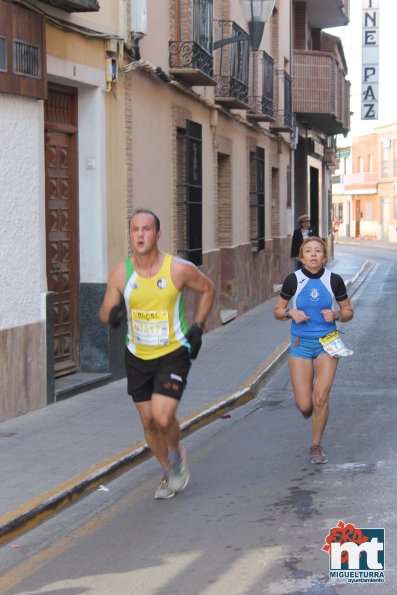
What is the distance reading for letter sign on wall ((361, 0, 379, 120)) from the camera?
37.2 metres

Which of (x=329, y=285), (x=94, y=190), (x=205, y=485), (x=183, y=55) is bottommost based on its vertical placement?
(x=205, y=485)

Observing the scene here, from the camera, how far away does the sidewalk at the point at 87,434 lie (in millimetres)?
7234

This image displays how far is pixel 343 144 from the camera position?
9175 centimetres

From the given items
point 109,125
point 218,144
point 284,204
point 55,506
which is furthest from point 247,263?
point 55,506

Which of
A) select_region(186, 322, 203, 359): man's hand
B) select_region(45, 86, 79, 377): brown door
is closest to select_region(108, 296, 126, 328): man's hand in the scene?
select_region(186, 322, 203, 359): man's hand

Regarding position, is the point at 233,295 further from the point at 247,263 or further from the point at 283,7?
the point at 283,7

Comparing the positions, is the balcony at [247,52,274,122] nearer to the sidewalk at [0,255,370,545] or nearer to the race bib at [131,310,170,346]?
the sidewalk at [0,255,370,545]

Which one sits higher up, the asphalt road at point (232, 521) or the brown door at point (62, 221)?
the brown door at point (62, 221)

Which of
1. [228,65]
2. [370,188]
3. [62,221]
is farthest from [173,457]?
[370,188]

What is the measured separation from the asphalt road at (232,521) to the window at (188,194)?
6.08 m

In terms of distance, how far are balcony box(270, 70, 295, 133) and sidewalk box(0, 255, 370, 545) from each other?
36.6ft

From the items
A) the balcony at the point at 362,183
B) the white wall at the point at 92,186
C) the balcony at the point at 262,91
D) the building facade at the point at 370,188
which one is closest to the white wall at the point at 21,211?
the white wall at the point at 92,186

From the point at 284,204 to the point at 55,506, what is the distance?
21.4 m

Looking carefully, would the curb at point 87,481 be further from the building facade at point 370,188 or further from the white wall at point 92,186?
the building facade at point 370,188
